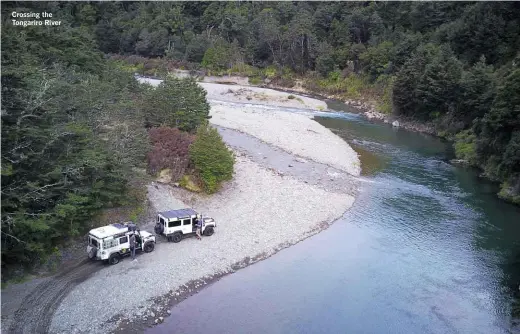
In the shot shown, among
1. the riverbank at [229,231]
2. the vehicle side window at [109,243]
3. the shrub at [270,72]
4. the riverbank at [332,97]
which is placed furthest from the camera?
the shrub at [270,72]

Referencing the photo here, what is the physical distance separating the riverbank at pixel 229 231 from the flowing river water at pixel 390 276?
97 centimetres

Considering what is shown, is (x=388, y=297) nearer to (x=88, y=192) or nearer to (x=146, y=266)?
(x=146, y=266)

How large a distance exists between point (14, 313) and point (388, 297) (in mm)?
15467

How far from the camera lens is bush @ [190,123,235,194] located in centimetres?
2919

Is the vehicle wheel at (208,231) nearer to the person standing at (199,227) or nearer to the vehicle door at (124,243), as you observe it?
the person standing at (199,227)

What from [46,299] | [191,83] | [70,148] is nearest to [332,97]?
[191,83]

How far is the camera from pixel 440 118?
5144 centimetres

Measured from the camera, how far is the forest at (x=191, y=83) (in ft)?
61.4

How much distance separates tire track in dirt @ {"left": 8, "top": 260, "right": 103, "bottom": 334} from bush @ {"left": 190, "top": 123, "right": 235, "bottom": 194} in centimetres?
1020

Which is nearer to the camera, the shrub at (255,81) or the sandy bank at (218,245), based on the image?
the sandy bank at (218,245)

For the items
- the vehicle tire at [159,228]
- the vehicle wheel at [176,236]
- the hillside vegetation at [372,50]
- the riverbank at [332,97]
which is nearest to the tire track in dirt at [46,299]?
the vehicle tire at [159,228]

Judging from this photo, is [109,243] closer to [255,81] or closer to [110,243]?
[110,243]

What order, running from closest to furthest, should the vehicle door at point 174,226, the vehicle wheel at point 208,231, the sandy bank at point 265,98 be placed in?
A: the vehicle door at point 174,226 → the vehicle wheel at point 208,231 → the sandy bank at point 265,98

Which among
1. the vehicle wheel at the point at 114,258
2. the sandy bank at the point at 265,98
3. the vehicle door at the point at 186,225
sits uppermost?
the sandy bank at the point at 265,98
